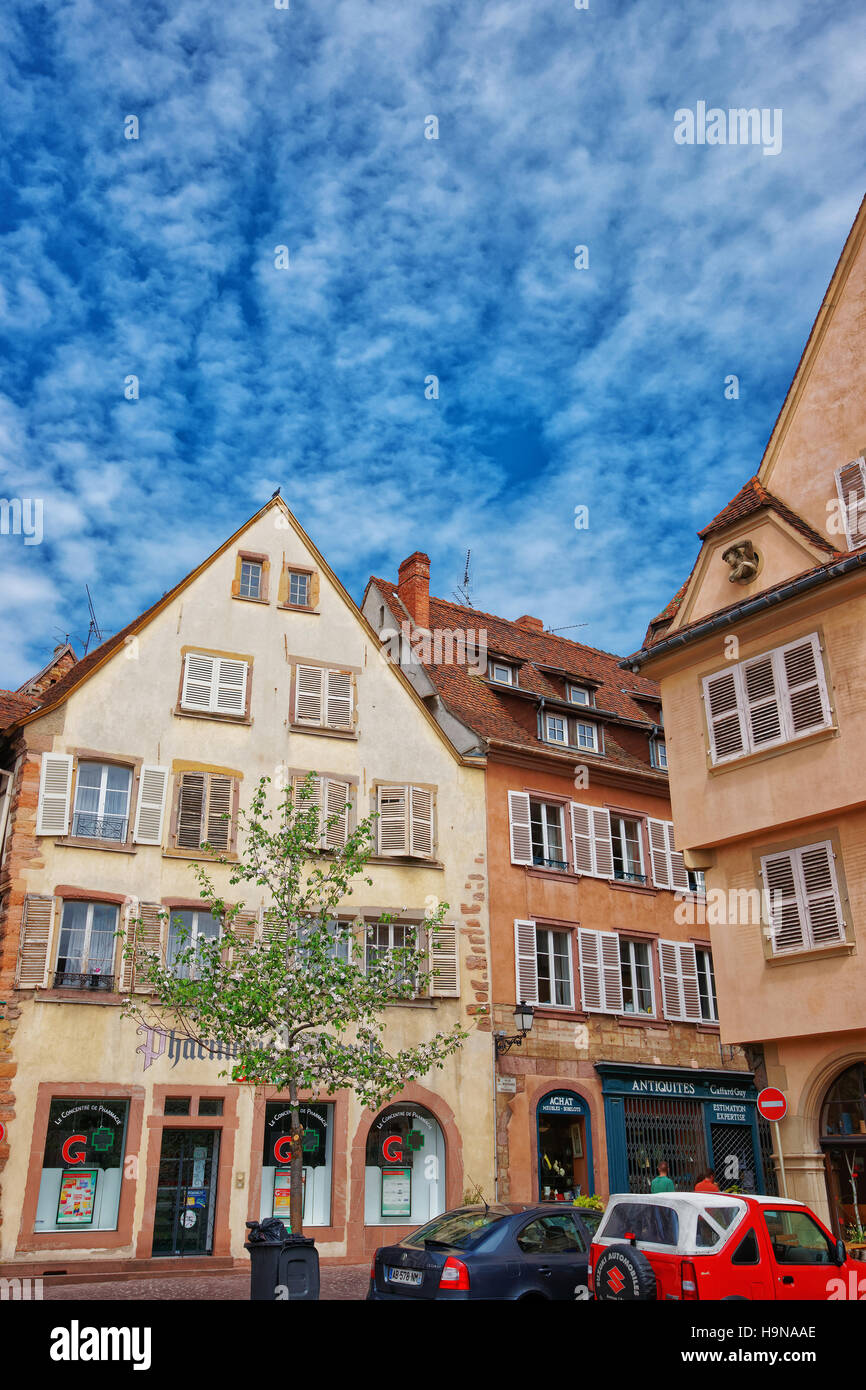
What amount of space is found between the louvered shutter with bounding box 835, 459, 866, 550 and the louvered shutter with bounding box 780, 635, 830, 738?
62.3 inches

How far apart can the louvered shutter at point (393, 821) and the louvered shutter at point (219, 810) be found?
3203mm

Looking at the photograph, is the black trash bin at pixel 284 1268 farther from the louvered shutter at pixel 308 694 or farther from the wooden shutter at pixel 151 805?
the louvered shutter at pixel 308 694

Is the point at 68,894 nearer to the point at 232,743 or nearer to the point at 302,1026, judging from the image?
the point at 232,743

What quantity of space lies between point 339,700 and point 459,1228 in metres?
14.0

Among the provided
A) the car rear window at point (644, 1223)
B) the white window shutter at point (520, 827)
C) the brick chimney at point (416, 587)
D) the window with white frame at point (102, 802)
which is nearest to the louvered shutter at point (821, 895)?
the car rear window at point (644, 1223)

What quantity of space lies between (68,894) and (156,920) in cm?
164

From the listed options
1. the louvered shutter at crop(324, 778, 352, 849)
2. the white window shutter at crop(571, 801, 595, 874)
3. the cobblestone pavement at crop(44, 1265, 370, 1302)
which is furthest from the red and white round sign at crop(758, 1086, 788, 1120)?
the white window shutter at crop(571, 801, 595, 874)

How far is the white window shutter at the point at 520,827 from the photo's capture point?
25.3 m

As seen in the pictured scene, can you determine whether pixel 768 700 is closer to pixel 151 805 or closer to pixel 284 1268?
pixel 284 1268

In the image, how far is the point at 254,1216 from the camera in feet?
Answer: 67.2

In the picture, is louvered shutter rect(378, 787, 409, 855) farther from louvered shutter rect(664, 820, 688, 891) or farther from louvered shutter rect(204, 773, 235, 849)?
louvered shutter rect(664, 820, 688, 891)

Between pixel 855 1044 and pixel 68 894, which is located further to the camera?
pixel 68 894

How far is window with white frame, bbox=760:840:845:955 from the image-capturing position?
15180 millimetres
